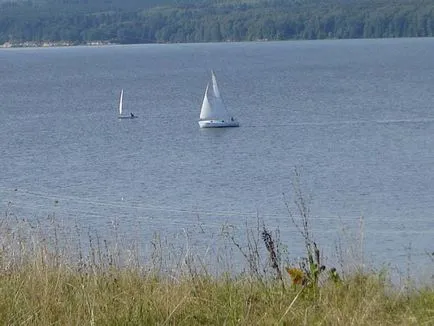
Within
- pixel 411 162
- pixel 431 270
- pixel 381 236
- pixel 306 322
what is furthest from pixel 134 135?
pixel 306 322

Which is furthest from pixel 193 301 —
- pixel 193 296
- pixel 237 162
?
pixel 237 162

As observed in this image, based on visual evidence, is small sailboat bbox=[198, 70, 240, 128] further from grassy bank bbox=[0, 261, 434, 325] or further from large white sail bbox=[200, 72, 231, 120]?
grassy bank bbox=[0, 261, 434, 325]

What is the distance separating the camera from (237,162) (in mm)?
33688

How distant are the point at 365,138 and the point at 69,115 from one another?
19868 mm

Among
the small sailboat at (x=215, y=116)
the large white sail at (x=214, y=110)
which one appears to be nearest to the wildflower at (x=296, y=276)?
the small sailboat at (x=215, y=116)

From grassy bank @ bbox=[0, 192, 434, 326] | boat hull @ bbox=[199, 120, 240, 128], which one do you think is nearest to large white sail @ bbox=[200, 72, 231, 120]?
boat hull @ bbox=[199, 120, 240, 128]

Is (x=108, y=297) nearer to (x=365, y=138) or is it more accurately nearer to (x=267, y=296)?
(x=267, y=296)

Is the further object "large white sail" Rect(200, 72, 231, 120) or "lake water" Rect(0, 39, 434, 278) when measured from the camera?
"large white sail" Rect(200, 72, 231, 120)

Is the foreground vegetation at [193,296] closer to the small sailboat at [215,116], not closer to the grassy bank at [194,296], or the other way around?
the grassy bank at [194,296]

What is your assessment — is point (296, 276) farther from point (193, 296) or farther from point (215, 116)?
point (215, 116)

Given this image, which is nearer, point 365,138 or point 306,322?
point 306,322

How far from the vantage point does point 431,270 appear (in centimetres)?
948

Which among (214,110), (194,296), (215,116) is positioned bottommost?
(215,116)

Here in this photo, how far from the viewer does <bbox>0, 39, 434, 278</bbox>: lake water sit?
1834cm
